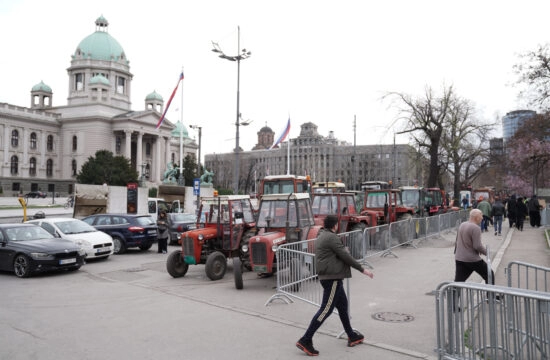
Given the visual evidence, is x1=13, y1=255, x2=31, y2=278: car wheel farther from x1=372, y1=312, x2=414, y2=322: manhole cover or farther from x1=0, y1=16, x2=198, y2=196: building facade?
x1=0, y1=16, x2=198, y2=196: building facade

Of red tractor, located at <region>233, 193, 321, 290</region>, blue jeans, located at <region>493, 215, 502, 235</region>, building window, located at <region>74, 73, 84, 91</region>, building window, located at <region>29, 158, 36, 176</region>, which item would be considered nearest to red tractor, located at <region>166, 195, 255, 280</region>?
red tractor, located at <region>233, 193, 321, 290</region>

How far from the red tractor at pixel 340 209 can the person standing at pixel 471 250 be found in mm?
7069

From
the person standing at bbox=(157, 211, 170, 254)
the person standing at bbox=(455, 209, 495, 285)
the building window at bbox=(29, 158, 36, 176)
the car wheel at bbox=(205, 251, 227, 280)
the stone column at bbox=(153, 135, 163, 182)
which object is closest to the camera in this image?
the person standing at bbox=(455, 209, 495, 285)

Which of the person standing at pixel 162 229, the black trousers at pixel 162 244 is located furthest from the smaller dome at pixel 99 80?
the person standing at pixel 162 229

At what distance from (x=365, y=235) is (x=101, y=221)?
1035 cm

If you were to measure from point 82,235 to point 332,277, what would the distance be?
37.1 ft

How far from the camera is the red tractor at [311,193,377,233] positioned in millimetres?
15203

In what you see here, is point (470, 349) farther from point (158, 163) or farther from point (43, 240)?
point (158, 163)

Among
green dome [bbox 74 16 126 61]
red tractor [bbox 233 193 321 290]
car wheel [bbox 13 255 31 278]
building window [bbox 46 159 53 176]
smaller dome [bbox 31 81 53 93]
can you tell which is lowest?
car wheel [bbox 13 255 31 278]

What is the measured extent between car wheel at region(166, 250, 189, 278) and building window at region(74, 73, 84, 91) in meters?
98.2

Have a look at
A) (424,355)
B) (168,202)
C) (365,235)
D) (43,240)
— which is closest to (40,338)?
(424,355)

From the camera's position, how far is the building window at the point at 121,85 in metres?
102

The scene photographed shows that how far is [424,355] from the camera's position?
5922 mm

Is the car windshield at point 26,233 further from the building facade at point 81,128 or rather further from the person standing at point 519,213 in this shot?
the building facade at point 81,128
